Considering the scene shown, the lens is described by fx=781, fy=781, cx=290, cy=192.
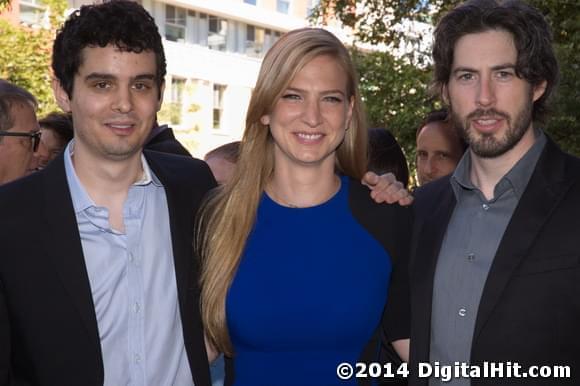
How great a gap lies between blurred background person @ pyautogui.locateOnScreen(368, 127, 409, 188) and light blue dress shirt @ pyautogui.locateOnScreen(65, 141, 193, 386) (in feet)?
6.47

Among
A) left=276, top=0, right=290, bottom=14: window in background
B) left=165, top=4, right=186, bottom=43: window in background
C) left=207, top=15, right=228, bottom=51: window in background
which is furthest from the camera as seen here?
left=276, top=0, right=290, bottom=14: window in background

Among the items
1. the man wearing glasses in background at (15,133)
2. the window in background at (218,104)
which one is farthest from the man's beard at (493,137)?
the window in background at (218,104)

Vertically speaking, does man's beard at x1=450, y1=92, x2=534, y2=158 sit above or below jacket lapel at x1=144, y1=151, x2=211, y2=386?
above

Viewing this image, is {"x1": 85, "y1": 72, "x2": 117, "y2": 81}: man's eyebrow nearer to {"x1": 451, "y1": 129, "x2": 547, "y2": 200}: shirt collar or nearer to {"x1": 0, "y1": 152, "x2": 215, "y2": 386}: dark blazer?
{"x1": 0, "y1": 152, "x2": 215, "y2": 386}: dark blazer

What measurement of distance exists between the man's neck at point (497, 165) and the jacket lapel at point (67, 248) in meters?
1.80

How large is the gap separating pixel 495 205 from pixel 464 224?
17 cm

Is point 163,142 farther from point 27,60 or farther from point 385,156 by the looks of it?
point 27,60

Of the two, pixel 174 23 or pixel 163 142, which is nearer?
pixel 163 142

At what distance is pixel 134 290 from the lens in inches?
131

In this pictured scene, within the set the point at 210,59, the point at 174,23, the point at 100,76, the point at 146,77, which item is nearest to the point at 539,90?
the point at 146,77

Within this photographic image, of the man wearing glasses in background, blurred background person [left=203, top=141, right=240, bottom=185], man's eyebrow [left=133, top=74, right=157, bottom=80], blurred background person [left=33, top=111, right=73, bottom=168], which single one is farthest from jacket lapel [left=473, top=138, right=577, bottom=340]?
blurred background person [left=33, top=111, right=73, bottom=168]

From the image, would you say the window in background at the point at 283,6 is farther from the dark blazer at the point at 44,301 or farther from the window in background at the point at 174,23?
the dark blazer at the point at 44,301

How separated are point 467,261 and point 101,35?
1918mm

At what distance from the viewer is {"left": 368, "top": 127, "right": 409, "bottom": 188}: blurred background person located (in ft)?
16.9
